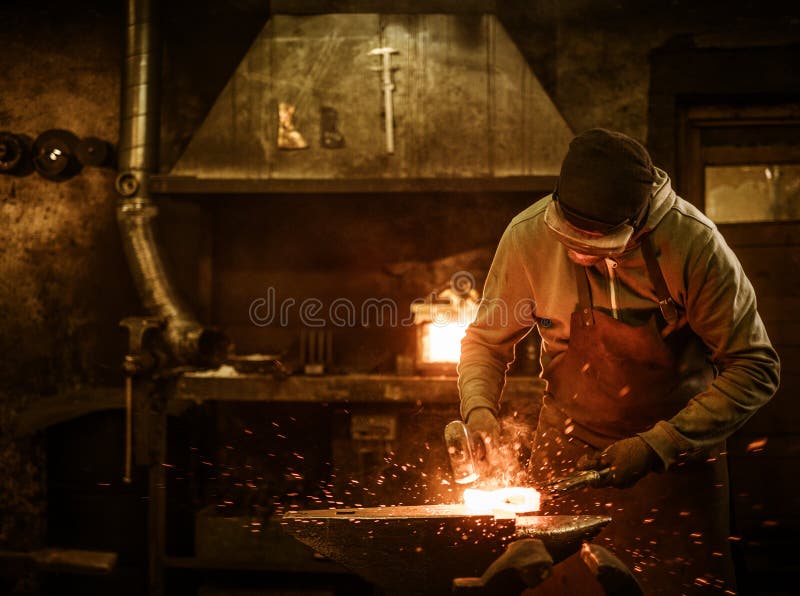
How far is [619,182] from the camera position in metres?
2.03

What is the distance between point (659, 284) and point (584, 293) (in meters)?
0.26

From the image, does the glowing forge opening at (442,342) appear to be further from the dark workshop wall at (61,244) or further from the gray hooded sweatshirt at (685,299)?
the dark workshop wall at (61,244)

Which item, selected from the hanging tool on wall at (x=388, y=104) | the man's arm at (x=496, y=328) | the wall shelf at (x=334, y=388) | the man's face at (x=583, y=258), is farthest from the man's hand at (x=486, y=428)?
the hanging tool on wall at (x=388, y=104)

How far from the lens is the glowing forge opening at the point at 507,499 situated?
89.0 inches

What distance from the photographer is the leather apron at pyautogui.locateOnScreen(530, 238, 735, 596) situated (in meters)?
2.52

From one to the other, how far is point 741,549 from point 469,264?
2.69m

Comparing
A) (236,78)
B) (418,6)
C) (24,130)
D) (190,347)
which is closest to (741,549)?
(190,347)

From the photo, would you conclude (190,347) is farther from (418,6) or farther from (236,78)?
(418,6)

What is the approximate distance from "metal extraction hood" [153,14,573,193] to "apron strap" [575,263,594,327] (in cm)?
184

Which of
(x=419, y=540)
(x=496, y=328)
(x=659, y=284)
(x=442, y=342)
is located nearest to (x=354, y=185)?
(x=442, y=342)

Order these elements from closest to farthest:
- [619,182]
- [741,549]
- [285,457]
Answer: [619,182] → [741,549] → [285,457]

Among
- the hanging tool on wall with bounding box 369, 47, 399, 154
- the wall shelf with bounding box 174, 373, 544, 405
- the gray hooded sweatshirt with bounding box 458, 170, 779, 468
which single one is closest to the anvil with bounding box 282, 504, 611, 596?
the gray hooded sweatshirt with bounding box 458, 170, 779, 468

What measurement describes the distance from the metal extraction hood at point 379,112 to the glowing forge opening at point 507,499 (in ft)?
7.78

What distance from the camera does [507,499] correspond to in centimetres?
229
